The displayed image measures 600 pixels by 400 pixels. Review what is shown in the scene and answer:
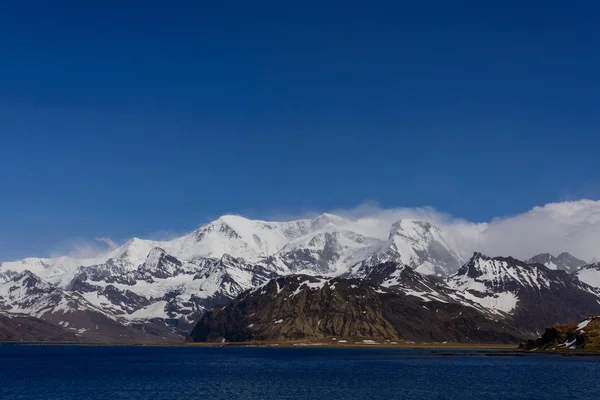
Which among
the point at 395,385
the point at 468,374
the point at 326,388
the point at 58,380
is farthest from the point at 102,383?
the point at 468,374

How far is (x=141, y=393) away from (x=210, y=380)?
3453cm

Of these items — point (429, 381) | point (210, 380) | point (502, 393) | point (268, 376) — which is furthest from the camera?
point (268, 376)

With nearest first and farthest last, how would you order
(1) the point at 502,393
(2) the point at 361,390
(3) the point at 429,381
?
(1) the point at 502,393
(2) the point at 361,390
(3) the point at 429,381

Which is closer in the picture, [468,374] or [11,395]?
[11,395]

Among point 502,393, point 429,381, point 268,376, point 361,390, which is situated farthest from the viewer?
point 268,376

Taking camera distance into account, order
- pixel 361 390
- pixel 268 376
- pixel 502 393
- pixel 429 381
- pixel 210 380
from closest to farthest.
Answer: pixel 502 393, pixel 361 390, pixel 429 381, pixel 210 380, pixel 268 376

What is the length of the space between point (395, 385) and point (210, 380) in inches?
1981

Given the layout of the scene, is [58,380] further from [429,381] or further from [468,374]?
[468,374]

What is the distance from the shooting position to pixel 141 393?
150 meters

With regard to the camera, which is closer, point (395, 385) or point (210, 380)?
point (395, 385)

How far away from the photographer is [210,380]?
18238 centimetres

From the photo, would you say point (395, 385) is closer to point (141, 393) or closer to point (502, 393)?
point (502, 393)

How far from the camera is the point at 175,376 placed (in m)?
198

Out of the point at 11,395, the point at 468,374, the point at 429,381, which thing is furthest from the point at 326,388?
the point at 11,395
